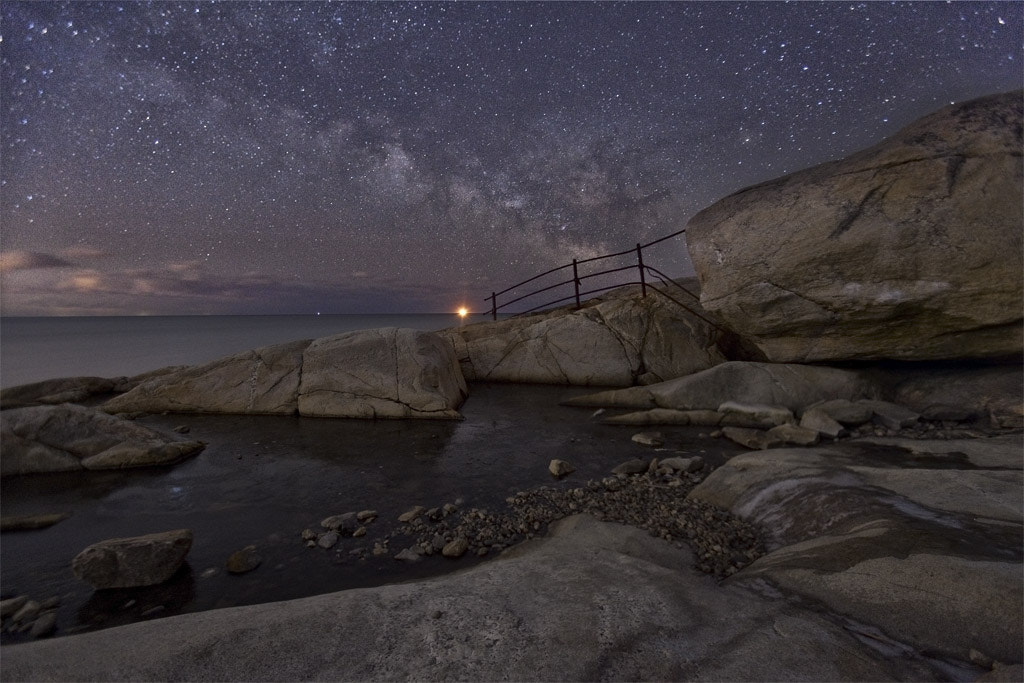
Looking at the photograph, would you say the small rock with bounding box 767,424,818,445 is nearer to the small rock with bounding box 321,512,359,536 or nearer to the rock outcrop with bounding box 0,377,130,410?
the small rock with bounding box 321,512,359,536

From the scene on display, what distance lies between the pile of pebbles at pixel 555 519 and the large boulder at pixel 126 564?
87cm

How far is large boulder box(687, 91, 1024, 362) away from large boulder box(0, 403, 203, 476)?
8408 mm

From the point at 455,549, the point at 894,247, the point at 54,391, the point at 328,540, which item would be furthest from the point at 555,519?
the point at 54,391

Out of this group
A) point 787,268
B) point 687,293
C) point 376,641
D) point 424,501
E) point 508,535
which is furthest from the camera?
point 687,293

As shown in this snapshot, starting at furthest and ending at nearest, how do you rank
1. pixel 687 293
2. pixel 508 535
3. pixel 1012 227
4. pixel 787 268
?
pixel 687 293, pixel 787 268, pixel 1012 227, pixel 508 535

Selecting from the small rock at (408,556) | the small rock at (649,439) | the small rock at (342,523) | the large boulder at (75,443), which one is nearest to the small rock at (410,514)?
the small rock at (342,523)

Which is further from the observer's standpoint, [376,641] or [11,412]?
[11,412]

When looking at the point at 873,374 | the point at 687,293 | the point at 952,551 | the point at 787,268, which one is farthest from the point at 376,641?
the point at 687,293

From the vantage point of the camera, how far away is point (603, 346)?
369 inches

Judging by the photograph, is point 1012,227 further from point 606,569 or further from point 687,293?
point 606,569

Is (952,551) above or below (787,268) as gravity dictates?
below

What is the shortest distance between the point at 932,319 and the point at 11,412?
12.1 m

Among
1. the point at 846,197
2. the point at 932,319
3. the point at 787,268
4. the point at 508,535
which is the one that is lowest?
the point at 508,535

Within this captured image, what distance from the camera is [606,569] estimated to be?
2.38m
